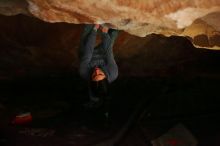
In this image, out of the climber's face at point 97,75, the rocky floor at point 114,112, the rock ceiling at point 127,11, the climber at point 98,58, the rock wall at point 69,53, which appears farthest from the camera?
the rock wall at point 69,53

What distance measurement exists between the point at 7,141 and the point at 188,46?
4.17 metres

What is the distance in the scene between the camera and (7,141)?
5.23m

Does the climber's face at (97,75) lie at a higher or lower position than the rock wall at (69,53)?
lower

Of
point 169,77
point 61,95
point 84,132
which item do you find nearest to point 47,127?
point 84,132

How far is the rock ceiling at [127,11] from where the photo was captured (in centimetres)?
318

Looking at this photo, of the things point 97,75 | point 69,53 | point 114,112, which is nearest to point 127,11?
point 97,75

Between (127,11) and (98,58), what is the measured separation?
160 cm

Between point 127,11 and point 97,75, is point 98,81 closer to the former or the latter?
point 97,75

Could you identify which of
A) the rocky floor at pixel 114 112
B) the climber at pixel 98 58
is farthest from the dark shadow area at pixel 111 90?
the climber at pixel 98 58

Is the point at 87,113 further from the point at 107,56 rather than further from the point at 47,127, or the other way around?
the point at 107,56

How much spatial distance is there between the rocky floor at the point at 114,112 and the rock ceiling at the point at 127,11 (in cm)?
240

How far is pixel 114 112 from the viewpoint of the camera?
659 centimetres

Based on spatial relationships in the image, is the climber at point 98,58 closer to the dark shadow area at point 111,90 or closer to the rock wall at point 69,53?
the dark shadow area at point 111,90

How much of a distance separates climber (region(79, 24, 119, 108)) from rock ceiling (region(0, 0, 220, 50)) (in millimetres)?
747
